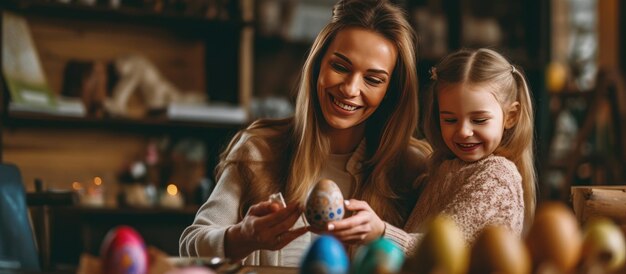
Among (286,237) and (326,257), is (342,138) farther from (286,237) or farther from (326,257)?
(326,257)

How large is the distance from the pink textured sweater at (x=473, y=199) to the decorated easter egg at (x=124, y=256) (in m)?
0.65

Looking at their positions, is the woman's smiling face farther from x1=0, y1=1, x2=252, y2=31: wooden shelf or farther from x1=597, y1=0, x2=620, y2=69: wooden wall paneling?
x1=597, y1=0, x2=620, y2=69: wooden wall paneling

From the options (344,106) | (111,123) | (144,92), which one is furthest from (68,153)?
(344,106)

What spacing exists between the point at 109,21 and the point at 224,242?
2211mm

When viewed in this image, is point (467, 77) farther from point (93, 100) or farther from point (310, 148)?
point (93, 100)

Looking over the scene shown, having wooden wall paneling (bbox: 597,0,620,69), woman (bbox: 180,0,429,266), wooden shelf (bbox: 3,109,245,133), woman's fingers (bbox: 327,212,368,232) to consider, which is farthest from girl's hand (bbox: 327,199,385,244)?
wooden wall paneling (bbox: 597,0,620,69)

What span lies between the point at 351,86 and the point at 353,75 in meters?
0.04

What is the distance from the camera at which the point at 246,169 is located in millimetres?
2016

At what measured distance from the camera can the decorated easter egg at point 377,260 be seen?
0.97 meters

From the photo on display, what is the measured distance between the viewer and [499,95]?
185 cm

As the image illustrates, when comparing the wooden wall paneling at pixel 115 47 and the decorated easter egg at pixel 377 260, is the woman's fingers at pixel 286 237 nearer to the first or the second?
the decorated easter egg at pixel 377 260

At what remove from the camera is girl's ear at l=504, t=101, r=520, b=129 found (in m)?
1.91

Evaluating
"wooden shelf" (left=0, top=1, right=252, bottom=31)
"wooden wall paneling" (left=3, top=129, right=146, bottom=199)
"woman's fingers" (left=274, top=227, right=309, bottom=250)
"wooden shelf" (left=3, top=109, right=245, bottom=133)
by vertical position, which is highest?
"wooden shelf" (left=0, top=1, right=252, bottom=31)

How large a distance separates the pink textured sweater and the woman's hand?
20cm
